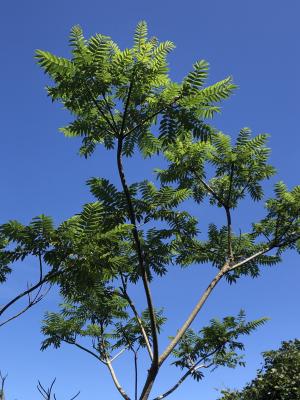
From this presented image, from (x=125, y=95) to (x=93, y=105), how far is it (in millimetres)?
694

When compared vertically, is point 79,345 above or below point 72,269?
above

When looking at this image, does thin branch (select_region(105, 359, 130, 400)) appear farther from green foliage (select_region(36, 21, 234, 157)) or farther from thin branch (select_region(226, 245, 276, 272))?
green foliage (select_region(36, 21, 234, 157))

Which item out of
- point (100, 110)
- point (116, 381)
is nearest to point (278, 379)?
point (116, 381)

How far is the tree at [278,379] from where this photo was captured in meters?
19.8

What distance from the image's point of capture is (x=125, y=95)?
927cm

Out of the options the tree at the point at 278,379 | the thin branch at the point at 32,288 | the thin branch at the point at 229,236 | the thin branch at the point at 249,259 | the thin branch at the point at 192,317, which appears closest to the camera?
the thin branch at the point at 32,288

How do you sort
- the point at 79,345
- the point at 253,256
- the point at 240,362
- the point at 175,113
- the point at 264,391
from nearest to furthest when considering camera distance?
the point at 175,113
the point at 253,256
the point at 240,362
the point at 79,345
the point at 264,391

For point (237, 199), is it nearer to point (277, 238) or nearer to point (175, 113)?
point (277, 238)

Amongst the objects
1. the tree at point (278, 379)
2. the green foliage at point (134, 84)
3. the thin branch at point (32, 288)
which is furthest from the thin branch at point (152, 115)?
the tree at point (278, 379)

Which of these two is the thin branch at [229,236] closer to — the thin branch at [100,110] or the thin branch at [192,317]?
the thin branch at [192,317]

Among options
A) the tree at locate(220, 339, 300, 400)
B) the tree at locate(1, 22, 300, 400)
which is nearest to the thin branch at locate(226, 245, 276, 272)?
the tree at locate(1, 22, 300, 400)

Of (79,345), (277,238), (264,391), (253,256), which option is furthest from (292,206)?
(264,391)

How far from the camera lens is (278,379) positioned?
798 inches

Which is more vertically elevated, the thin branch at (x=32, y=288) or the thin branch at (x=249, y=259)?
the thin branch at (x=249, y=259)
